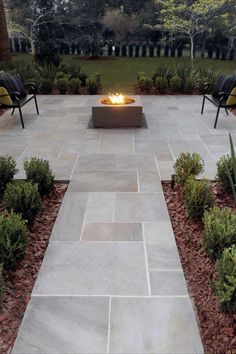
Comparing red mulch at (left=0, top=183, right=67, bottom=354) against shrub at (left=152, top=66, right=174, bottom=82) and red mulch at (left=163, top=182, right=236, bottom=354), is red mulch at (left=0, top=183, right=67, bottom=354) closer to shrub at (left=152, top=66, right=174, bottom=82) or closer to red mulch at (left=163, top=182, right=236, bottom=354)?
red mulch at (left=163, top=182, right=236, bottom=354)

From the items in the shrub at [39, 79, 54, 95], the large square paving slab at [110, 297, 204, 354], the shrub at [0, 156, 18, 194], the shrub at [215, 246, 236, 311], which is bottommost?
the shrub at [39, 79, 54, 95]

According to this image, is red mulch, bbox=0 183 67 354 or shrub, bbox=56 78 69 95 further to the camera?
shrub, bbox=56 78 69 95

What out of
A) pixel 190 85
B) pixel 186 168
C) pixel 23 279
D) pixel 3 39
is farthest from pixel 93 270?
pixel 3 39

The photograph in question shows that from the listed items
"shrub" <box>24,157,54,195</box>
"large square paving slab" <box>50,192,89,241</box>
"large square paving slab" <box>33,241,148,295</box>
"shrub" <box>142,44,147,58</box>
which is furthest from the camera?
"shrub" <box>142,44,147,58</box>

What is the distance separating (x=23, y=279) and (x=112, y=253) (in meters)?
0.69

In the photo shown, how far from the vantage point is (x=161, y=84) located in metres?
8.29

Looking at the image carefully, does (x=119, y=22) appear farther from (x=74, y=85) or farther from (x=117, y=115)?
(x=117, y=115)

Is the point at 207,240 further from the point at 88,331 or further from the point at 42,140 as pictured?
the point at 42,140

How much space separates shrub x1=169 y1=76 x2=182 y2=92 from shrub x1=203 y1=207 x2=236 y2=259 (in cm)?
651

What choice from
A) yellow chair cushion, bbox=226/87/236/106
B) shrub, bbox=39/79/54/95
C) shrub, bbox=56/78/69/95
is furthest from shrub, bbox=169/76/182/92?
shrub, bbox=39/79/54/95

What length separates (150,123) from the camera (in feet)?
19.4

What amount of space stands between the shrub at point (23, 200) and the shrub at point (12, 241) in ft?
1.24

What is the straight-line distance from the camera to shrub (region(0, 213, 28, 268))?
7.22ft

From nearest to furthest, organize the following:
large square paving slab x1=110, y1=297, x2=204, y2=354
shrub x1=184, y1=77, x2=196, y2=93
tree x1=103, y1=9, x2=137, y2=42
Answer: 1. large square paving slab x1=110, y1=297, x2=204, y2=354
2. shrub x1=184, y1=77, x2=196, y2=93
3. tree x1=103, y1=9, x2=137, y2=42
